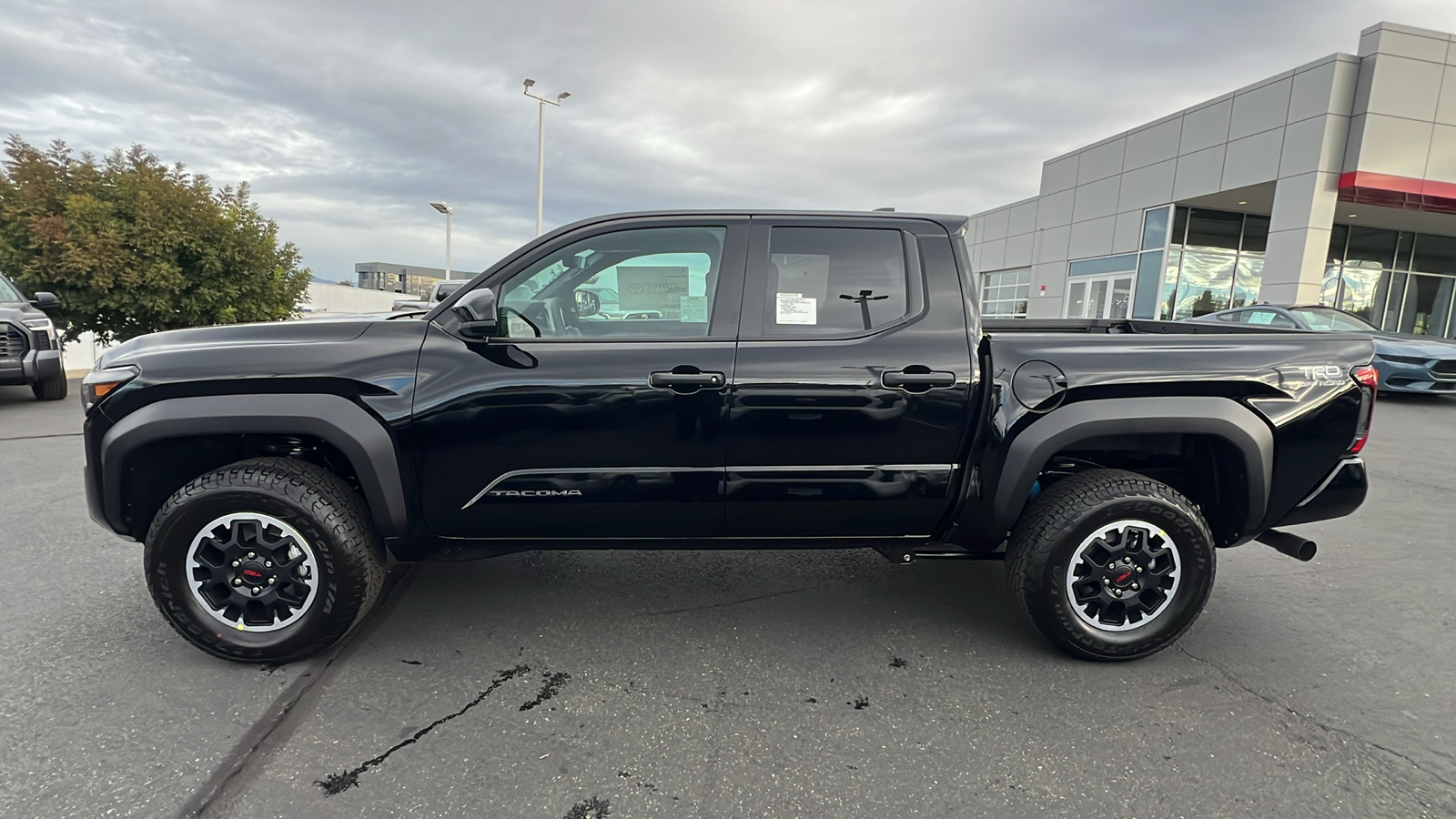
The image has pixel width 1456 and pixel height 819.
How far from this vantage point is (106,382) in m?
2.71

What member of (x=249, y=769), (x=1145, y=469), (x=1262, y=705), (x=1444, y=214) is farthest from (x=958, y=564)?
(x=1444, y=214)

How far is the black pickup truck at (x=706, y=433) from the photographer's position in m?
2.72

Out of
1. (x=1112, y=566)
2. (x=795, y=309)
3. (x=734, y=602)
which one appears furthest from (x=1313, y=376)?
(x=734, y=602)

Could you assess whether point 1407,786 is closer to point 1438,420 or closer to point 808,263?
point 808,263

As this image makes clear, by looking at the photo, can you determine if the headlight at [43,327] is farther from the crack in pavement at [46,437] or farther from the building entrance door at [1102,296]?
the building entrance door at [1102,296]

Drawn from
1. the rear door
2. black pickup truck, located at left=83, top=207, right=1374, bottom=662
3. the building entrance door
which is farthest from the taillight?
the building entrance door

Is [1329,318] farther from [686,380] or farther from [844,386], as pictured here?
[686,380]

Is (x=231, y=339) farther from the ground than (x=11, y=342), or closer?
farther from the ground

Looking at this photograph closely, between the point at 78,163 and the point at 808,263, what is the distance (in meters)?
14.9

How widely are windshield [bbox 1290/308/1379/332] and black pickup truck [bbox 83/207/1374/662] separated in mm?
9759

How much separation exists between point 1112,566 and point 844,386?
1.31 metres

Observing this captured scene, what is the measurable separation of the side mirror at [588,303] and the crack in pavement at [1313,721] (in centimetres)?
290

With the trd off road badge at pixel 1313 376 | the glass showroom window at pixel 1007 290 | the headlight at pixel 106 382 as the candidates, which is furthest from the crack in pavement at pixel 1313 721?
the glass showroom window at pixel 1007 290

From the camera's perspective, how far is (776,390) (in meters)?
2.77
